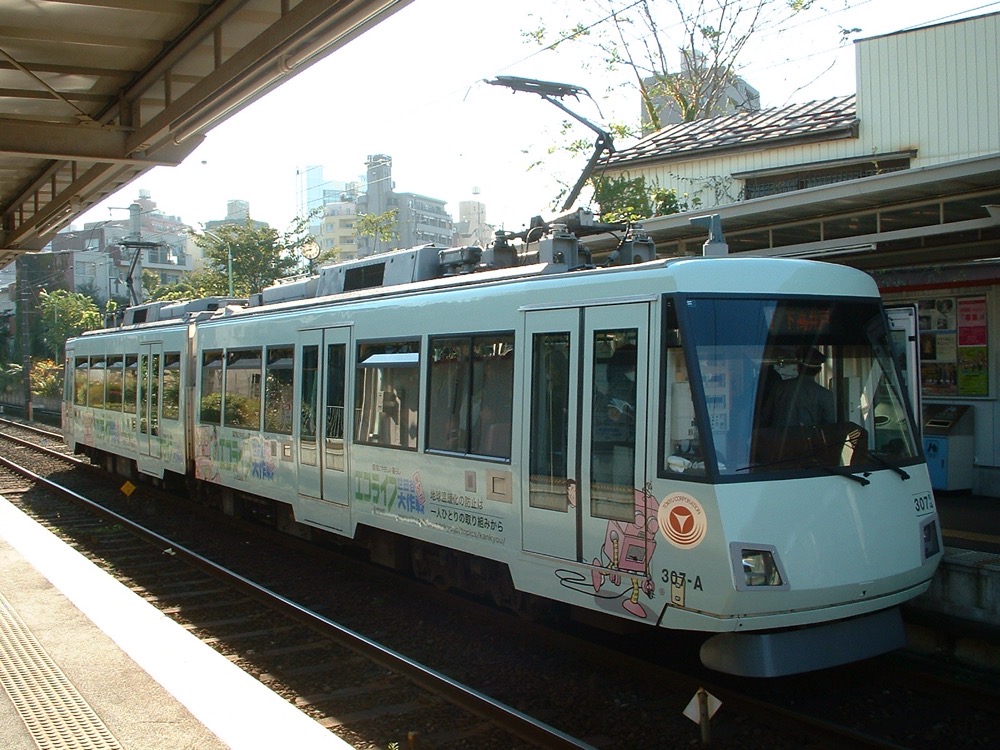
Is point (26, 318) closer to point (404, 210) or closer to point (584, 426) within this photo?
point (584, 426)

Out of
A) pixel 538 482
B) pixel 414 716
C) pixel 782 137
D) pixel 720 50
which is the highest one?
pixel 720 50

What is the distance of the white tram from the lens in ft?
18.8

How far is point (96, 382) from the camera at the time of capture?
730 inches

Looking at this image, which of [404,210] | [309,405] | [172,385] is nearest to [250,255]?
[172,385]

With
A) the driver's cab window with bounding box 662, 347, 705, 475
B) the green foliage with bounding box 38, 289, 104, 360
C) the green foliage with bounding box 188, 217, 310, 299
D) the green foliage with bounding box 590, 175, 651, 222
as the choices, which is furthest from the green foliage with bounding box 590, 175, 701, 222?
the green foliage with bounding box 38, 289, 104, 360

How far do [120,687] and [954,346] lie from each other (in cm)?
944

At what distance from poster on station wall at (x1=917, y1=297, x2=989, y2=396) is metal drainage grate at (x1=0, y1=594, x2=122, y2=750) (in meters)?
9.14

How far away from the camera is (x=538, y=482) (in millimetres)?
6898

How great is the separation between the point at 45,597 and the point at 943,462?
9.15m

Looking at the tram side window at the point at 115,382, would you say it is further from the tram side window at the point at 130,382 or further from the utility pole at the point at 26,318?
the utility pole at the point at 26,318

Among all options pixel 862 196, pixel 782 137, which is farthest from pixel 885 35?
pixel 862 196

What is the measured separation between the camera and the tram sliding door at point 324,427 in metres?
9.54

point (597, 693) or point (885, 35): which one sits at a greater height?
point (885, 35)

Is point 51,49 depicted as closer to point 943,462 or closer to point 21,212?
point 21,212
